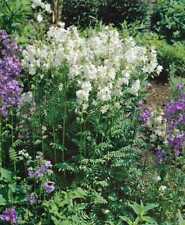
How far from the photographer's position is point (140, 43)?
26.6ft

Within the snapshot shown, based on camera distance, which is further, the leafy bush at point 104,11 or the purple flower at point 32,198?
the leafy bush at point 104,11

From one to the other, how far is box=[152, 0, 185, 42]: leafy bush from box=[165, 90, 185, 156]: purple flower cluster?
398cm

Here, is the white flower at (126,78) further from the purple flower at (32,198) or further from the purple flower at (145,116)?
the purple flower at (32,198)

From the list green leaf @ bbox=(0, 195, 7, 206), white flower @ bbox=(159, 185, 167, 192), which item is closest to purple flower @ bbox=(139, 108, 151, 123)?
white flower @ bbox=(159, 185, 167, 192)

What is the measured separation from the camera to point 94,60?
17.6ft

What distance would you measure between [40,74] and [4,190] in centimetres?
98

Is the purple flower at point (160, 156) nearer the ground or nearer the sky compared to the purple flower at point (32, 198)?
nearer the sky

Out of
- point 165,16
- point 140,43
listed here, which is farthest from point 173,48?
point 165,16

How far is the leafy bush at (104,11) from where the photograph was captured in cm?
912

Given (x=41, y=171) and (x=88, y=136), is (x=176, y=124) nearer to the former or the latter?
(x=88, y=136)

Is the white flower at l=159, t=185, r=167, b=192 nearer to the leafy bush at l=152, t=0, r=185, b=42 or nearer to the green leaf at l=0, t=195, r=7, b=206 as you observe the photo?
the green leaf at l=0, t=195, r=7, b=206

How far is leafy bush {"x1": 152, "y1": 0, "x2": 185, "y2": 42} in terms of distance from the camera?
9039 millimetres

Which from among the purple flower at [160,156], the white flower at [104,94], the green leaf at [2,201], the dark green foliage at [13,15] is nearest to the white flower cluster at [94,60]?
the white flower at [104,94]

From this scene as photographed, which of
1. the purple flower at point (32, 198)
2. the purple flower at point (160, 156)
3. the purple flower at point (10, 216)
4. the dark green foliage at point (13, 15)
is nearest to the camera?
the purple flower at point (10, 216)
